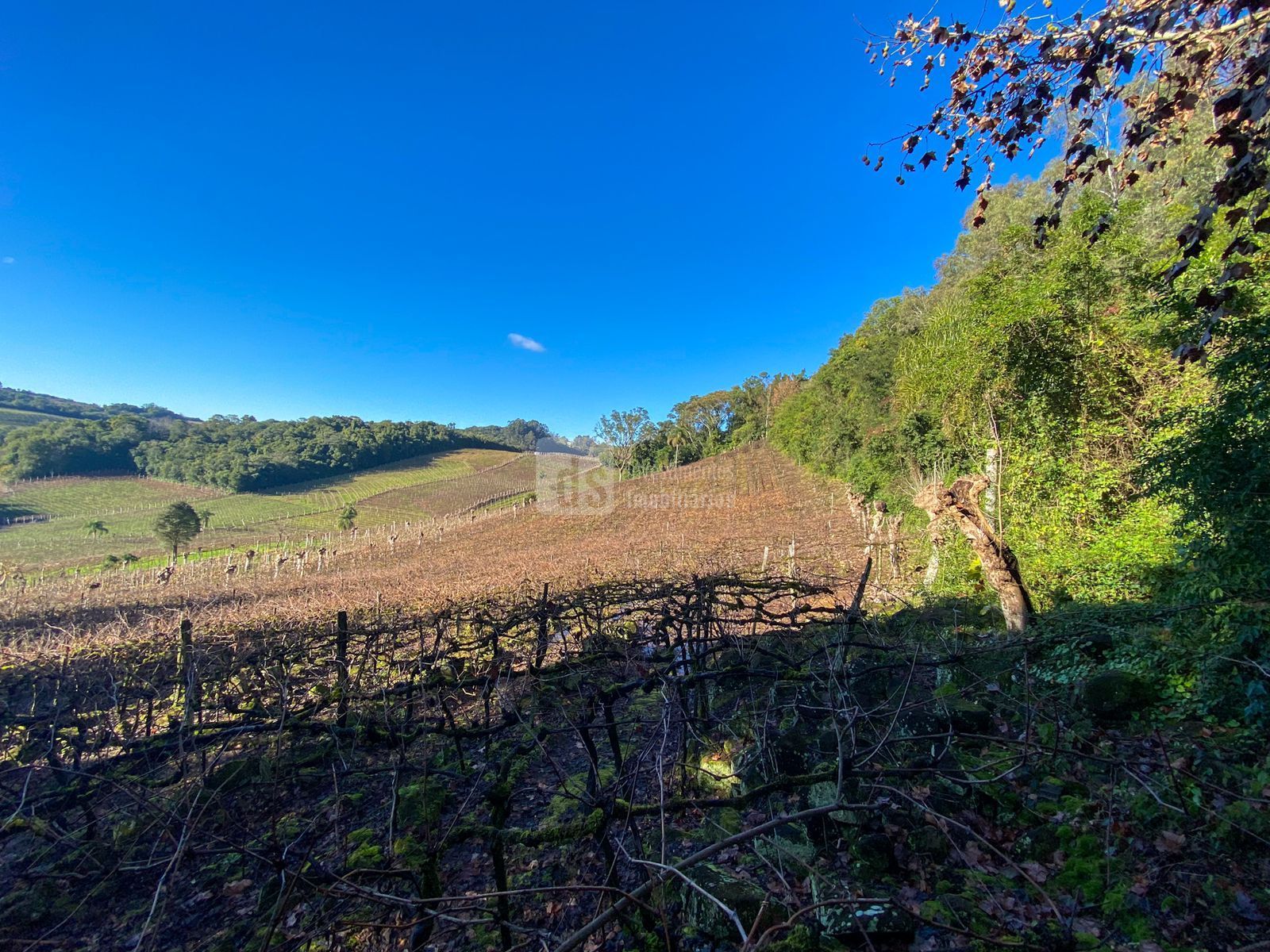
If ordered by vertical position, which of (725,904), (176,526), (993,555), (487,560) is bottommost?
(487,560)

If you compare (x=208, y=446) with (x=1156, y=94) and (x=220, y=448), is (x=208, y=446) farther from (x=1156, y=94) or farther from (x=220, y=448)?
(x=1156, y=94)

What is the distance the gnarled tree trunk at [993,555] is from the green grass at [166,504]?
42.3m

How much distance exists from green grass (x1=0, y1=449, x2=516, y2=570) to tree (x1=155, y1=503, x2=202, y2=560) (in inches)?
198

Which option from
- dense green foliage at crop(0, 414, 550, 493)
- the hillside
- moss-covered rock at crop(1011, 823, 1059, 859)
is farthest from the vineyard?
dense green foliage at crop(0, 414, 550, 493)

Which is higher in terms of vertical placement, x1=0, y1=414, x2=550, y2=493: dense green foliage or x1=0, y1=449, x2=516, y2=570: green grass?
x1=0, y1=414, x2=550, y2=493: dense green foliage

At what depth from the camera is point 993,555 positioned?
547 centimetres

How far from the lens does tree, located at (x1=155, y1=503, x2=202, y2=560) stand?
92.5ft

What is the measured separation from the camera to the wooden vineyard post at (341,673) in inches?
136

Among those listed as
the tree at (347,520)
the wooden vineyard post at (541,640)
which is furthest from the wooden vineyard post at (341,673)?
the tree at (347,520)

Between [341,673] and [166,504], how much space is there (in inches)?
2471

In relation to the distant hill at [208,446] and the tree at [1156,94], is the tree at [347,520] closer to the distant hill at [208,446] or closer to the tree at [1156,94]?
the distant hill at [208,446]

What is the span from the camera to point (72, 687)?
379cm

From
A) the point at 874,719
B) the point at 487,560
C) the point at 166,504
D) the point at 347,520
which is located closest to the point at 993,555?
the point at 874,719

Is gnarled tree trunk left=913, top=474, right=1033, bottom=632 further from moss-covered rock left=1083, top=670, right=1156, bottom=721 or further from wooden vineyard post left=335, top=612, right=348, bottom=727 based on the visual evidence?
wooden vineyard post left=335, top=612, right=348, bottom=727
